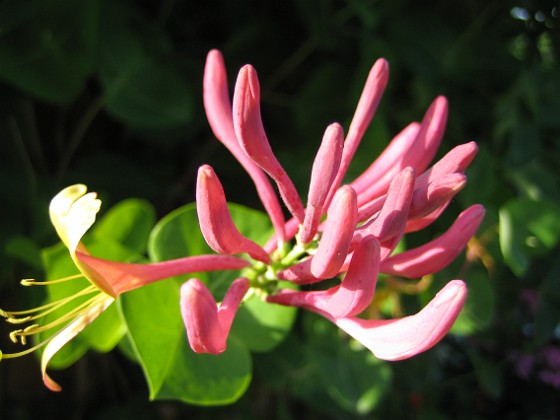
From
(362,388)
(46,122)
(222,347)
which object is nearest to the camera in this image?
(222,347)

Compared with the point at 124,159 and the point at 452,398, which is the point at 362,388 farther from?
the point at 452,398

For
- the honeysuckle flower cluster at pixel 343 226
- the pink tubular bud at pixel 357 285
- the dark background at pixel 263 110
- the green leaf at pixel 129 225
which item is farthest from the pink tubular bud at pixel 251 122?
the dark background at pixel 263 110

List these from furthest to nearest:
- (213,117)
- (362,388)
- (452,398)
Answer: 1. (452,398)
2. (362,388)
3. (213,117)

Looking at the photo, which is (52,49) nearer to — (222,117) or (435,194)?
(222,117)

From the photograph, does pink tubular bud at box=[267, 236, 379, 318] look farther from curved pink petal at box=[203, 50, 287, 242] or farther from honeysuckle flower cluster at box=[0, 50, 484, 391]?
curved pink petal at box=[203, 50, 287, 242]

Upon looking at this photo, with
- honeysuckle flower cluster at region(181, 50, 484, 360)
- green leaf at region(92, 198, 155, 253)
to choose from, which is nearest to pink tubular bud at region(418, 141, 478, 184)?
honeysuckle flower cluster at region(181, 50, 484, 360)

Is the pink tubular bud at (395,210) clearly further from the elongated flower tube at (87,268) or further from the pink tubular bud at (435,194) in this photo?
the elongated flower tube at (87,268)

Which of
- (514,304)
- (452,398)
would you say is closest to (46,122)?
(514,304)
